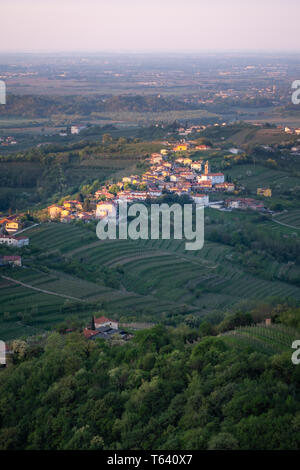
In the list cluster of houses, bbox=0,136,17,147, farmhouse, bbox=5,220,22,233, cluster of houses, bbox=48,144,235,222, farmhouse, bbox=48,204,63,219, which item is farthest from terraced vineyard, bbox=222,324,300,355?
cluster of houses, bbox=0,136,17,147

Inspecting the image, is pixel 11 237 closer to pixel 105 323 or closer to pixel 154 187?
pixel 105 323

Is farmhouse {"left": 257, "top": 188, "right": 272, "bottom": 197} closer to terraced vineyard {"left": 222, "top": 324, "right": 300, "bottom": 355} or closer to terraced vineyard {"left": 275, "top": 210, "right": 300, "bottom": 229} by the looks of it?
terraced vineyard {"left": 275, "top": 210, "right": 300, "bottom": 229}

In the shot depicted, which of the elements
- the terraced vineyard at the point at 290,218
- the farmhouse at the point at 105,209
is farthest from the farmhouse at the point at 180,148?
the farmhouse at the point at 105,209

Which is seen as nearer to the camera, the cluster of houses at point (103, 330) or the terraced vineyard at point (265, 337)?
the terraced vineyard at point (265, 337)

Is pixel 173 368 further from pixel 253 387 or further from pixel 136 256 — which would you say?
pixel 136 256

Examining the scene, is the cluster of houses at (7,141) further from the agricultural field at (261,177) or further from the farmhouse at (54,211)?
the farmhouse at (54,211)

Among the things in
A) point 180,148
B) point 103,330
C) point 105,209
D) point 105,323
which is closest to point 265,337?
point 103,330
